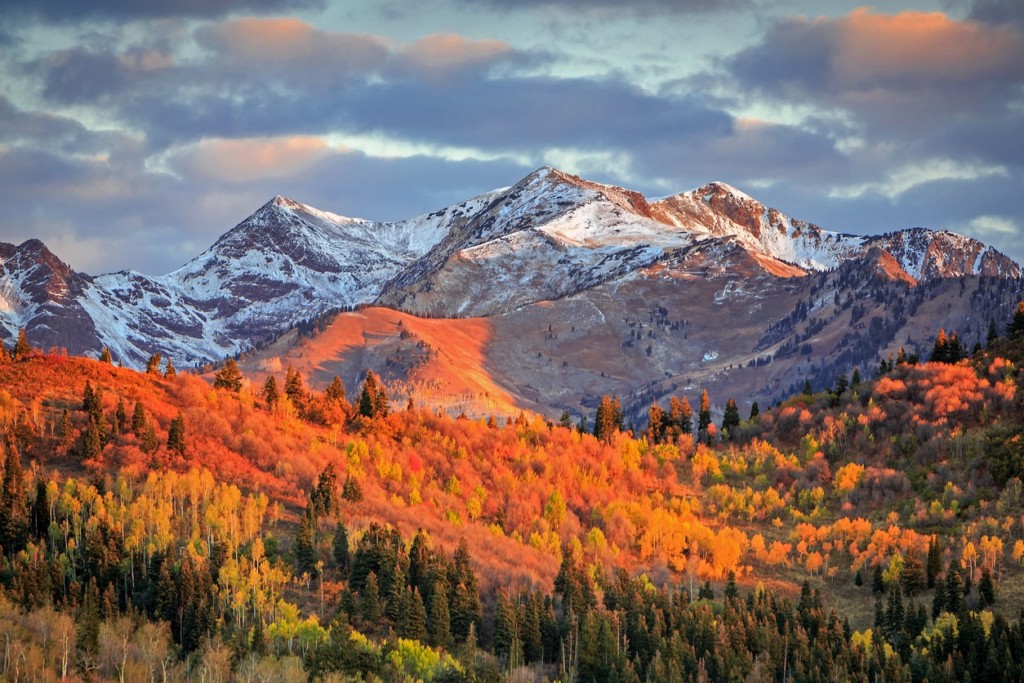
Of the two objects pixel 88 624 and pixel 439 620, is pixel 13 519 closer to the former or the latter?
pixel 88 624

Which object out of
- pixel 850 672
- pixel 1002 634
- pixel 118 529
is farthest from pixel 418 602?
pixel 1002 634

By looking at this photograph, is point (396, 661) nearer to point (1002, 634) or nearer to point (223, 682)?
point (223, 682)

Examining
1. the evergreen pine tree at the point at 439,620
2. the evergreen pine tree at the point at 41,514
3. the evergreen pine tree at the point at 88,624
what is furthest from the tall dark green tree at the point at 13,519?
the evergreen pine tree at the point at 439,620

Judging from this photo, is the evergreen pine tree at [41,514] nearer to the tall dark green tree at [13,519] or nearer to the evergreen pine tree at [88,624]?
the tall dark green tree at [13,519]

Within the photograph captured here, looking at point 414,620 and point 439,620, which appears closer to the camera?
point 414,620

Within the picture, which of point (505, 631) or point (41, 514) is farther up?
point (41, 514)

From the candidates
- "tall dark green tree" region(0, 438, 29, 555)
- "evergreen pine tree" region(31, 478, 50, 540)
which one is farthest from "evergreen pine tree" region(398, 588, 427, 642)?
"tall dark green tree" region(0, 438, 29, 555)

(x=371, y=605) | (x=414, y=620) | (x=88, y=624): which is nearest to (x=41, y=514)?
(x=88, y=624)

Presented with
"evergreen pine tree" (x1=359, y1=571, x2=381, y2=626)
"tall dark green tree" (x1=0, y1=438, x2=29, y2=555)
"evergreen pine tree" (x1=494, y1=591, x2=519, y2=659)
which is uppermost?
"tall dark green tree" (x1=0, y1=438, x2=29, y2=555)

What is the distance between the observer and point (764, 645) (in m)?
191

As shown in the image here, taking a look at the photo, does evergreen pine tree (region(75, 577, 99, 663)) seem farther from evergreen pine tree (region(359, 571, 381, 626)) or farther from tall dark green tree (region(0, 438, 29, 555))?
evergreen pine tree (region(359, 571, 381, 626))

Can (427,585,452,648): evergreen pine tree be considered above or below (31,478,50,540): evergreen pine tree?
below

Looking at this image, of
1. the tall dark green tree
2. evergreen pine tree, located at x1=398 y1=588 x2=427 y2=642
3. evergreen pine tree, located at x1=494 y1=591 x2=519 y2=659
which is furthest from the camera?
the tall dark green tree

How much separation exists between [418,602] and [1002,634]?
248ft
